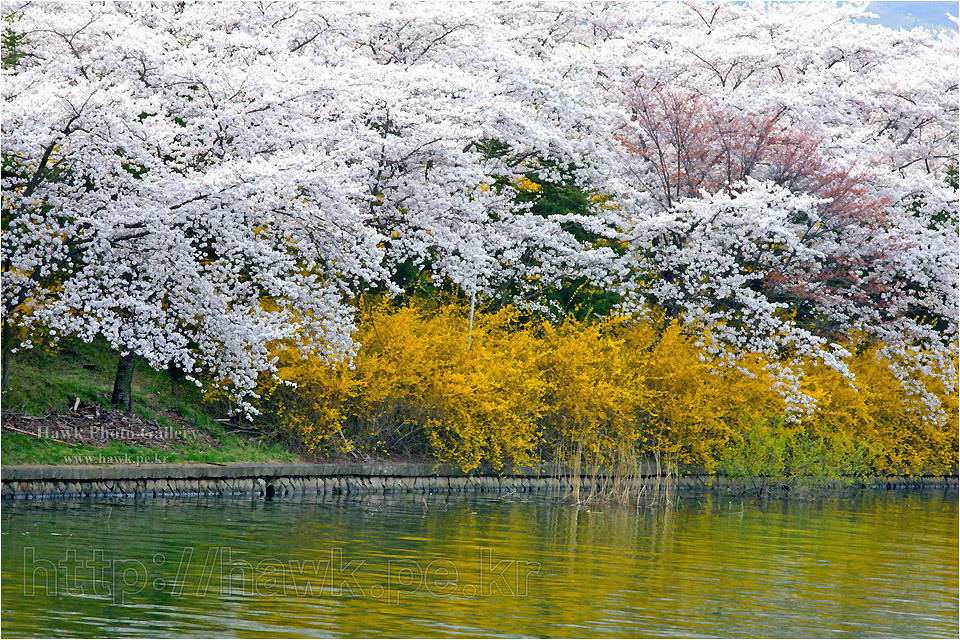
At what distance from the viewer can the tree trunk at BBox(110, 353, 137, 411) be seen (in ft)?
71.1

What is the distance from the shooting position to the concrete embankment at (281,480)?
17938mm

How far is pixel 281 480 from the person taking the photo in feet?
68.5

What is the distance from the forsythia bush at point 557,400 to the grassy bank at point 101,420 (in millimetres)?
1194

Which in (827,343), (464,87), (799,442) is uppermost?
(464,87)

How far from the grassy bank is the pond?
4.91ft

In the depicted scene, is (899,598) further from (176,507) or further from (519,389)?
(519,389)

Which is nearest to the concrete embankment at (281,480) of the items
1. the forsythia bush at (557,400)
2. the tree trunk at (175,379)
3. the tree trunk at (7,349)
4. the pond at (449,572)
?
the forsythia bush at (557,400)

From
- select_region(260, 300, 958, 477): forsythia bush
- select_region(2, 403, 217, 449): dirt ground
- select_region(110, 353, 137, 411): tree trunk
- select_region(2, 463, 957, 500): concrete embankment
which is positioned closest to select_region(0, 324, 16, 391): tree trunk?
select_region(2, 403, 217, 449): dirt ground

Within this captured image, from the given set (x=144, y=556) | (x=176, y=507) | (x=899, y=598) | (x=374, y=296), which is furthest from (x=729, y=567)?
(x=374, y=296)

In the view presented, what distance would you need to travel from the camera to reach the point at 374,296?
24984 mm

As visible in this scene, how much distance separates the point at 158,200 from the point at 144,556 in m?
7.10

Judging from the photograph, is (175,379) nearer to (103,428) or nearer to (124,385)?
(124,385)

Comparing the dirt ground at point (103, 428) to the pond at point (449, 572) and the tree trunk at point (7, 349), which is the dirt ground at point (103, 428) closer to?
the tree trunk at point (7, 349)

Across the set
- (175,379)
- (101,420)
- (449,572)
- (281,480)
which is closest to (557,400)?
(281,480)
